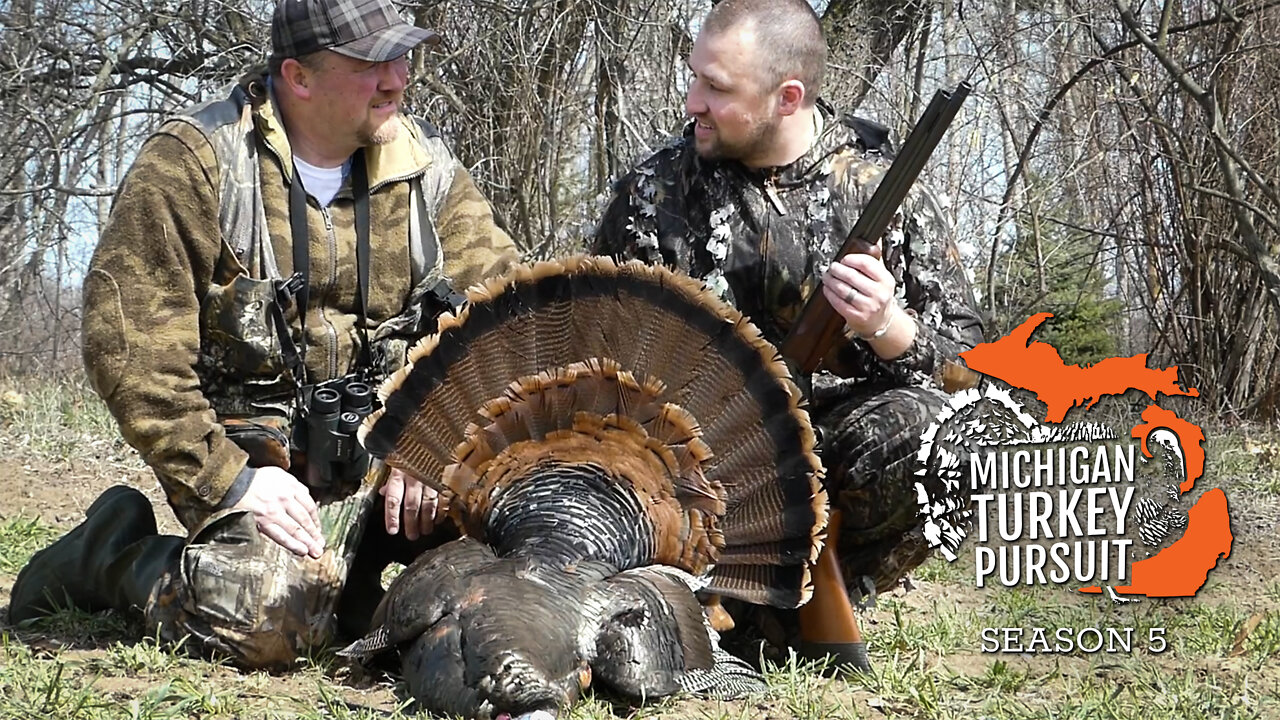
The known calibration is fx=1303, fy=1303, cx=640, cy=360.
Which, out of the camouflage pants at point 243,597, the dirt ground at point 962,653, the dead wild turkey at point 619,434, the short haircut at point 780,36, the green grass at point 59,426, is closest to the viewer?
the dirt ground at point 962,653

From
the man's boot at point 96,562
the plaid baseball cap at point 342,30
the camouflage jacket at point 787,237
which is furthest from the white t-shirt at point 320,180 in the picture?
the man's boot at point 96,562

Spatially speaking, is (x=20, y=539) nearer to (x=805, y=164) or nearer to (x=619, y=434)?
(x=619, y=434)

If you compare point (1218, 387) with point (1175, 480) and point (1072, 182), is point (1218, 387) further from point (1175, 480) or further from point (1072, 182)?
point (1175, 480)

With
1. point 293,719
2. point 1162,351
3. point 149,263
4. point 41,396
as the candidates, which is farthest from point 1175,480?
point 41,396

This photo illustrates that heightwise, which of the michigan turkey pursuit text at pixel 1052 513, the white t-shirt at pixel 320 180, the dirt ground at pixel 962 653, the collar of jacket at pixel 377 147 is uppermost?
the collar of jacket at pixel 377 147

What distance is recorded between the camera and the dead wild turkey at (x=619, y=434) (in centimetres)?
326

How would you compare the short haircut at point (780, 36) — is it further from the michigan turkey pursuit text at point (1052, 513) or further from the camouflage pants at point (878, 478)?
the michigan turkey pursuit text at point (1052, 513)

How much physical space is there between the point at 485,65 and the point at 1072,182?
3.81 metres

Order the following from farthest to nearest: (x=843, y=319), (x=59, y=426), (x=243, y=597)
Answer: (x=59, y=426), (x=843, y=319), (x=243, y=597)

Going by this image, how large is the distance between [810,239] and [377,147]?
4.34 feet

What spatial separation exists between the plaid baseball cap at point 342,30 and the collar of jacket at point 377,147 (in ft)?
0.46

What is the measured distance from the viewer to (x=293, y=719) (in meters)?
2.87

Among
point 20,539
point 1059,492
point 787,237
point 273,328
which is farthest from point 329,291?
point 1059,492

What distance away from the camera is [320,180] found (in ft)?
12.5
